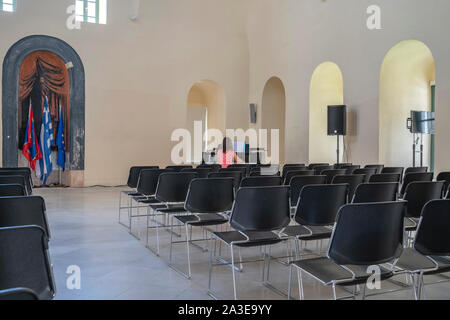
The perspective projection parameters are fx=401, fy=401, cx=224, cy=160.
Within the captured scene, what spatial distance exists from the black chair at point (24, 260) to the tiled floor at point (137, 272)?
136 centimetres

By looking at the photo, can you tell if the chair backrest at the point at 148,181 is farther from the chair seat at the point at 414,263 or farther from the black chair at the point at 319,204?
the chair seat at the point at 414,263

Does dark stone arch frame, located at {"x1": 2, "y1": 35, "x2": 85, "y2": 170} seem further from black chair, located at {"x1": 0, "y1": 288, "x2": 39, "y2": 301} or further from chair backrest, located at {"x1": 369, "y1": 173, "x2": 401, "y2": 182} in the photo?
black chair, located at {"x1": 0, "y1": 288, "x2": 39, "y2": 301}

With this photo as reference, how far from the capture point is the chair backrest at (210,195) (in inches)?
151

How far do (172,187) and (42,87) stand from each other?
27.1 feet

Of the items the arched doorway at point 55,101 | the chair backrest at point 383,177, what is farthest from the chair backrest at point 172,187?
the arched doorway at point 55,101

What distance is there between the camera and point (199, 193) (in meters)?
3.84

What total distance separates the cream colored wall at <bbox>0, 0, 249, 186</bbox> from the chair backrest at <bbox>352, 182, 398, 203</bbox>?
928 centimetres

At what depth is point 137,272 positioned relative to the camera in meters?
3.71

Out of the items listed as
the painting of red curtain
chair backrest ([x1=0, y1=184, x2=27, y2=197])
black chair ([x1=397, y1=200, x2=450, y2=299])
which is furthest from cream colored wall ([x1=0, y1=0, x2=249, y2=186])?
black chair ([x1=397, y1=200, x2=450, y2=299])

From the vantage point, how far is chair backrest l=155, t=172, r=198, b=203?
14.4ft

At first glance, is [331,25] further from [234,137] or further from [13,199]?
[13,199]

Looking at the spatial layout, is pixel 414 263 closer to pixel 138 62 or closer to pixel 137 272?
pixel 137 272

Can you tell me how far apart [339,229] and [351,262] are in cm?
21

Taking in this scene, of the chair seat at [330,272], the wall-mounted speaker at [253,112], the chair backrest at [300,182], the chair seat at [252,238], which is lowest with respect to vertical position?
the chair seat at [330,272]
